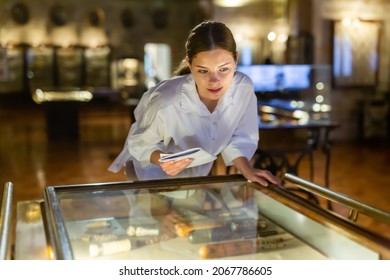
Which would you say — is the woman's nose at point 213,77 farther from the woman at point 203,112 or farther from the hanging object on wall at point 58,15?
the hanging object on wall at point 58,15

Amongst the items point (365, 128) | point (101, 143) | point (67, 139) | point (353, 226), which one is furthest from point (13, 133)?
point (353, 226)

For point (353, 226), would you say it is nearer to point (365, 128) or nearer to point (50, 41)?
point (365, 128)

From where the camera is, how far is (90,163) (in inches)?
263

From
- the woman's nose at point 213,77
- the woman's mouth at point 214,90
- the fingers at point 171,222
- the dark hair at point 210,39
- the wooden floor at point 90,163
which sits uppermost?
the dark hair at point 210,39

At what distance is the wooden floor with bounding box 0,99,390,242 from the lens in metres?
5.02

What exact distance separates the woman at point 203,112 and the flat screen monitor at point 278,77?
346cm

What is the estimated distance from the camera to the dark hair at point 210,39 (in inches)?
73.5

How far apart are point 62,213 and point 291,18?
296 inches

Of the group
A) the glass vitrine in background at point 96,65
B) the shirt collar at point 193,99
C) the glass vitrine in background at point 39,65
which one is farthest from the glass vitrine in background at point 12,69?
the shirt collar at point 193,99

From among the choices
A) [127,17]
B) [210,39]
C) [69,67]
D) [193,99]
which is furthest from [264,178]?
[127,17]

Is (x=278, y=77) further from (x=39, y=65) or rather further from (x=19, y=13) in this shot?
(x=19, y=13)

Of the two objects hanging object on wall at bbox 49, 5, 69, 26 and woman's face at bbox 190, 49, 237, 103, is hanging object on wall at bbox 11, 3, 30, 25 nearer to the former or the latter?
hanging object on wall at bbox 49, 5, 69, 26

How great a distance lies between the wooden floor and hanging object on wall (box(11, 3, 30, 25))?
14.1ft

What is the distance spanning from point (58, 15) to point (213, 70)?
13.7 m
